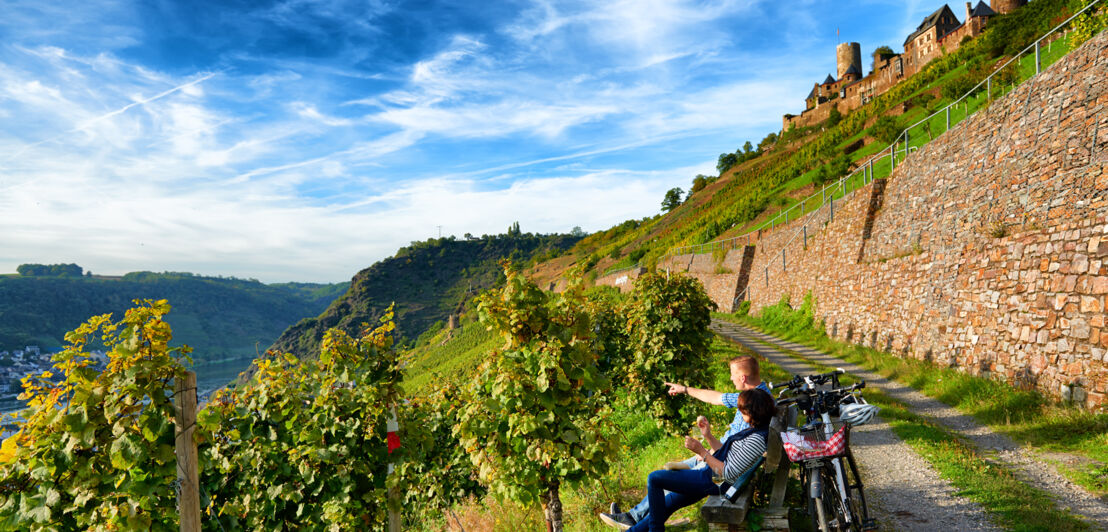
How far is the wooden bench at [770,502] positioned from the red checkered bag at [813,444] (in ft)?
0.37

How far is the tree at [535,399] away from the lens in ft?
16.4

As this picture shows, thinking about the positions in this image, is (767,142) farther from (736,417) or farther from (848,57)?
(736,417)

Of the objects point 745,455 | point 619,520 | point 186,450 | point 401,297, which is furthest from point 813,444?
point 401,297

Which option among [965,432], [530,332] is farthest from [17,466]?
[965,432]

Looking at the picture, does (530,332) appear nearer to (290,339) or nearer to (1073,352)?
(1073,352)

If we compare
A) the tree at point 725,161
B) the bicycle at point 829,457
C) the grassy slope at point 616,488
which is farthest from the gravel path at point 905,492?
the tree at point 725,161

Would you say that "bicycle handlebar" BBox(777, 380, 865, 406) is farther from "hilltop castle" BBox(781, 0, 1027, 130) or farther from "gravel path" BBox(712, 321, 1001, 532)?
"hilltop castle" BBox(781, 0, 1027, 130)

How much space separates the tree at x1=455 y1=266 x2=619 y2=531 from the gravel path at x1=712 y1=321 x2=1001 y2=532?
247 centimetres

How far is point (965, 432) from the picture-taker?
7578mm

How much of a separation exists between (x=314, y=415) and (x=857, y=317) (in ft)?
48.3

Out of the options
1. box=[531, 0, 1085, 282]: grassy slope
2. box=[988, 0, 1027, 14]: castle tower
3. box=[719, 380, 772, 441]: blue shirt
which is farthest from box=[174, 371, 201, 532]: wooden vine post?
box=[988, 0, 1027, 14]: castle tower

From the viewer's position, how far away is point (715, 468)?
432 centimetres

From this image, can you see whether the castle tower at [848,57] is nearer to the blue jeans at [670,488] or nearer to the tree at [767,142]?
the tree at [767,142]

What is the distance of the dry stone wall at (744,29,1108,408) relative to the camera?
300 inches
